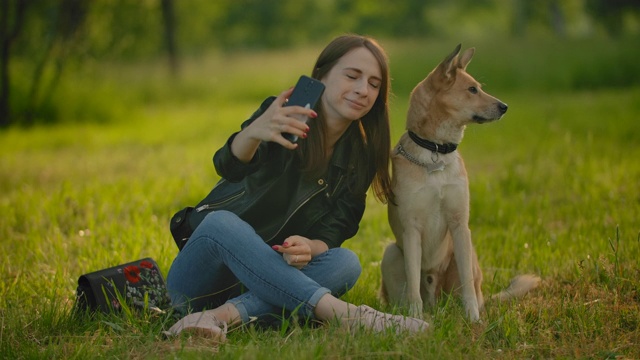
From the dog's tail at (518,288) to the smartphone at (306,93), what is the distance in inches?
50.4

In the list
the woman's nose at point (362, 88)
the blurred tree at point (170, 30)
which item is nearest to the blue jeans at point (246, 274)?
the woman's nose at point (362, 88)

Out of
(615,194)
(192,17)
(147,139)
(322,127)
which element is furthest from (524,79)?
(192,17)

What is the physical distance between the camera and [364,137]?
3666 millimetres

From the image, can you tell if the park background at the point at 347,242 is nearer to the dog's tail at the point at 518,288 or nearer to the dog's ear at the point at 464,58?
the dog's tail at the point at 518,288

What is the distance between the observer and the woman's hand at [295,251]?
10.5 ft

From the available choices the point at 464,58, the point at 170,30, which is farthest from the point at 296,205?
the point at 170,30

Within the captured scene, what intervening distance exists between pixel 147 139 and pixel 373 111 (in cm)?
779

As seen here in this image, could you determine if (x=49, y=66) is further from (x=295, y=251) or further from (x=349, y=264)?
(x=295, y=251)

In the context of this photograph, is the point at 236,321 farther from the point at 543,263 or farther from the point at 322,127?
the point at 543,263

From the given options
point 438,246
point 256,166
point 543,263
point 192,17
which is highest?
point 192,17

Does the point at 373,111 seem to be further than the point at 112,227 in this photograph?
No

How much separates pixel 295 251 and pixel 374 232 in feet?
7.49

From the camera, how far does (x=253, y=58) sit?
77.4 feet

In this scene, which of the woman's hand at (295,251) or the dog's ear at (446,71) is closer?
the woman's hand at (295,251)
